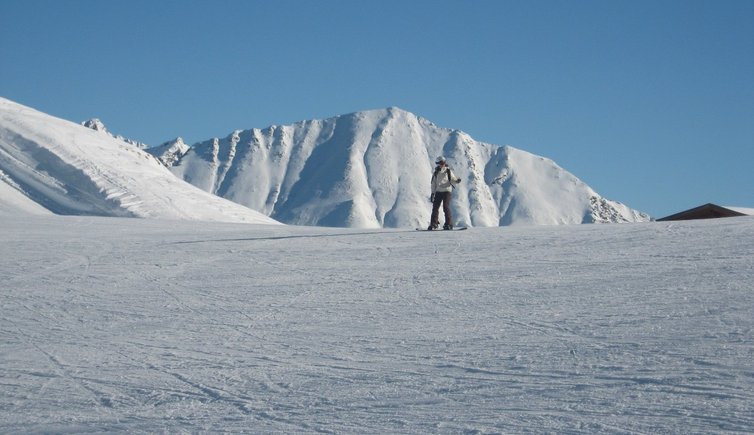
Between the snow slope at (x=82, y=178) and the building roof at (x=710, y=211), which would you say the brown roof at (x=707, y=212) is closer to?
the building roof at (x=710, y=211)

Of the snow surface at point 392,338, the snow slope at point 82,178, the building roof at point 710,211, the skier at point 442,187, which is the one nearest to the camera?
the snow surface at point 392,338

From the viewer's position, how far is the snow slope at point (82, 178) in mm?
50281

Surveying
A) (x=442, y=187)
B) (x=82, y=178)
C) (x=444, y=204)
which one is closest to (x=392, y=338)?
(x=442, y=187)

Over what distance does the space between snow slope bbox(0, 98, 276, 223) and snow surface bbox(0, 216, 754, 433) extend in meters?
35.7

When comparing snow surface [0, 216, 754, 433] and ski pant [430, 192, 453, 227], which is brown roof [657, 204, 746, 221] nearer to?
ski pant [430, 192, 453, 227]

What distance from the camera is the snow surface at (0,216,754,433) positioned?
670cm

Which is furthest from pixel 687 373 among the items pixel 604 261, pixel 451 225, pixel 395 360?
pixel 451 225

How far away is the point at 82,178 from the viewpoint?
54.1 m

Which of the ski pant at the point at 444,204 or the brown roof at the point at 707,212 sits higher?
the brown roof at the point at 707,212

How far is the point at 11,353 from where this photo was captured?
896cm

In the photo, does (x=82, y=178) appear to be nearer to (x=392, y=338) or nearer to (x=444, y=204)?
(x=444, y=204)

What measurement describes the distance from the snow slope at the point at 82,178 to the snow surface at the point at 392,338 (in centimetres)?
3571

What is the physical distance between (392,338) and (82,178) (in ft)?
160

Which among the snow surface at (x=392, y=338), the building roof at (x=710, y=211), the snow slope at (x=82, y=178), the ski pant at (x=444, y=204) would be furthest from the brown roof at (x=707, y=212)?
the snow slope at (x=82, y=178)
